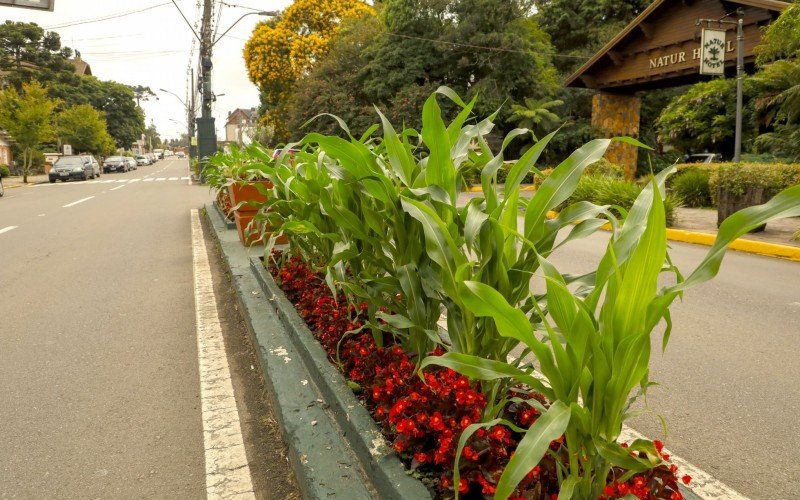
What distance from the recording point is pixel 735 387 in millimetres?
3643

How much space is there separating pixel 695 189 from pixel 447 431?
48.7 feet

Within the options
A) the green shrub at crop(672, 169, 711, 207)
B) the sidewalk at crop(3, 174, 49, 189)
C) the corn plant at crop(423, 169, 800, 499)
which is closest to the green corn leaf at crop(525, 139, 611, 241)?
the corn plant at crop(423, 169, 800, 499)

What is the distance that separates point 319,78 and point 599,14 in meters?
15.0

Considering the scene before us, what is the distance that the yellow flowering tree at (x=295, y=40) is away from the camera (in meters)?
34.4

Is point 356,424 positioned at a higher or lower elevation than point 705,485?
higher

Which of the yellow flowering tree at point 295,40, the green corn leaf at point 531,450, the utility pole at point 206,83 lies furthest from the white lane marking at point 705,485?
the yellow flowering tree at point 295,40

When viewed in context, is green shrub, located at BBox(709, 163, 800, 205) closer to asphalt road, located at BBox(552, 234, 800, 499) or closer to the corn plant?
asphalt road, located at BBox(552, 234, 800, 499)

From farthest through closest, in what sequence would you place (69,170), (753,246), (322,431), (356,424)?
(69,170), (753,246), (322,431), (356,424)

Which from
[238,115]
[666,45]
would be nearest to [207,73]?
[666,45]

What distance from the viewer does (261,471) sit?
275 cm

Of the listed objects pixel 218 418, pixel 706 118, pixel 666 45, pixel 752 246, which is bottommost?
pixel 218 418

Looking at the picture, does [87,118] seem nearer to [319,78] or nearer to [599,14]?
[319,78]

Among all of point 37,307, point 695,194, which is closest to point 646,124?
point 695,194

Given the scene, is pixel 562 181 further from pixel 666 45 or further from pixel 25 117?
pixel 25 117
